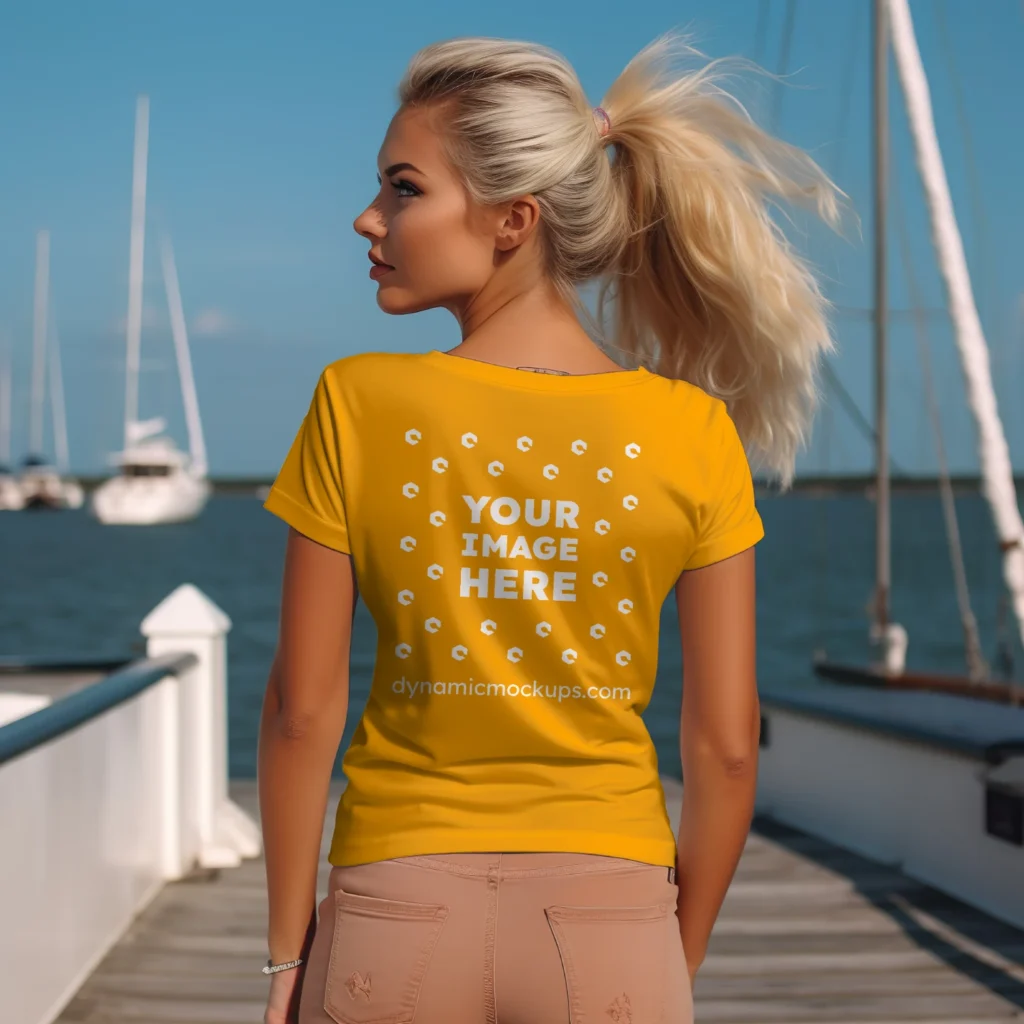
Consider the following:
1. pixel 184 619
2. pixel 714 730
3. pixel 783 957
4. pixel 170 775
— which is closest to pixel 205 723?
pixel 184 619

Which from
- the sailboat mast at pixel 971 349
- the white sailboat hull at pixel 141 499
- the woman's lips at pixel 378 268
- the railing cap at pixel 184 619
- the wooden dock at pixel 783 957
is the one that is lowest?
the white sailboat hull at pixel 141 499

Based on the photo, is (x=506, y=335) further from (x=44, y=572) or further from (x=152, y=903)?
(x=44, y=572)

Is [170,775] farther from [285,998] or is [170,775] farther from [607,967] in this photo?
[607,967]

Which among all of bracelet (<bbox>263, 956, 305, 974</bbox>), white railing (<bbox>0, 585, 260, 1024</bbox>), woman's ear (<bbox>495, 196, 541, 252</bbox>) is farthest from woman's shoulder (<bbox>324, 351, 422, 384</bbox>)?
white railing (<bbox>0, 585, 260, 1024</bbox>)

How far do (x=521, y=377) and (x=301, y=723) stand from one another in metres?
0.39

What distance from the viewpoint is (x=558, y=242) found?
4.66 feet

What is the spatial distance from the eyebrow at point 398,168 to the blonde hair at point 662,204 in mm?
47

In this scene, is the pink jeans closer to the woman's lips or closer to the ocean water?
the woman's lips

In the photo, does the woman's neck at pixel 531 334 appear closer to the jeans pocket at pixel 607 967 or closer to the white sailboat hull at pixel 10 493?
the jeans pocket at pixel 607 967

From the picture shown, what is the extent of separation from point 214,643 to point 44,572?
56170mm

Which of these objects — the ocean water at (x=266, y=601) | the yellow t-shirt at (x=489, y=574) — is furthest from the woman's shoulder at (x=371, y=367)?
the ocean water at (x=266, y=601)

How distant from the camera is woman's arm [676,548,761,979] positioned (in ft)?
4.58

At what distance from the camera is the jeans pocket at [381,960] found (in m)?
1.25

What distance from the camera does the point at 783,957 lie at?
446cm
